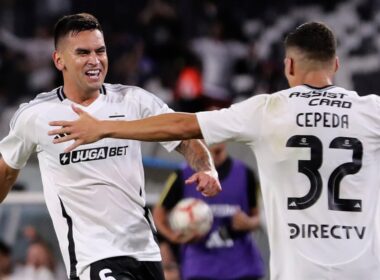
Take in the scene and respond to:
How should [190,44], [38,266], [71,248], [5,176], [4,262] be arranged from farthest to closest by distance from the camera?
[190,44], [38,266], [4,262], [5,176], [71,248]

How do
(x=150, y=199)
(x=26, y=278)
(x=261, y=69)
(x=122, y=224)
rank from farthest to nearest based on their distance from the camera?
(x=261, y=69) < (x=150, y=199) < (x=26, y=278) < (x=122, y=224)

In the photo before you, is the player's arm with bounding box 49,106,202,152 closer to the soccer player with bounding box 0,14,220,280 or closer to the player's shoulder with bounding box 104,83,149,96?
the soccer player with bounding box 0,14,220,280

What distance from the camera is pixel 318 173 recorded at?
5.80 meters

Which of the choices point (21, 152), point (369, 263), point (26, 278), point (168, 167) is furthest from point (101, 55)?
point (168, 167)

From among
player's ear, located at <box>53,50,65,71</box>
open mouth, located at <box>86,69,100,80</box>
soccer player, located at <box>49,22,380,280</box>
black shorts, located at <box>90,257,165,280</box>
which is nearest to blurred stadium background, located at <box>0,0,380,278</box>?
player's ear, located at <box>53,50,65,71</box>

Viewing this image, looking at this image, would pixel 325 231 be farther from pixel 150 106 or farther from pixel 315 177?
pixel 150 106

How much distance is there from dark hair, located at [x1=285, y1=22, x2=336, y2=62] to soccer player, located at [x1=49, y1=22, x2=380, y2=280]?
0.22m

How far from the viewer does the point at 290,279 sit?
19.1 ft

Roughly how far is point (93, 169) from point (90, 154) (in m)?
0.09

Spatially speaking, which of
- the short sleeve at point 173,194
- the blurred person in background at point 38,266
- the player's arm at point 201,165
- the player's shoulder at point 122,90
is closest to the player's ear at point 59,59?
the player's shoulder at point 122,90

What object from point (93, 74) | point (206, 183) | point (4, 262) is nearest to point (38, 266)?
point (4, 262)

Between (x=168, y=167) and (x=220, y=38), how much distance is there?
4548 mm

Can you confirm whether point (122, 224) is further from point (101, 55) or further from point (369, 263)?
point (369, 263)

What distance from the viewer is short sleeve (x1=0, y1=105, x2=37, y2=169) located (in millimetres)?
6699
